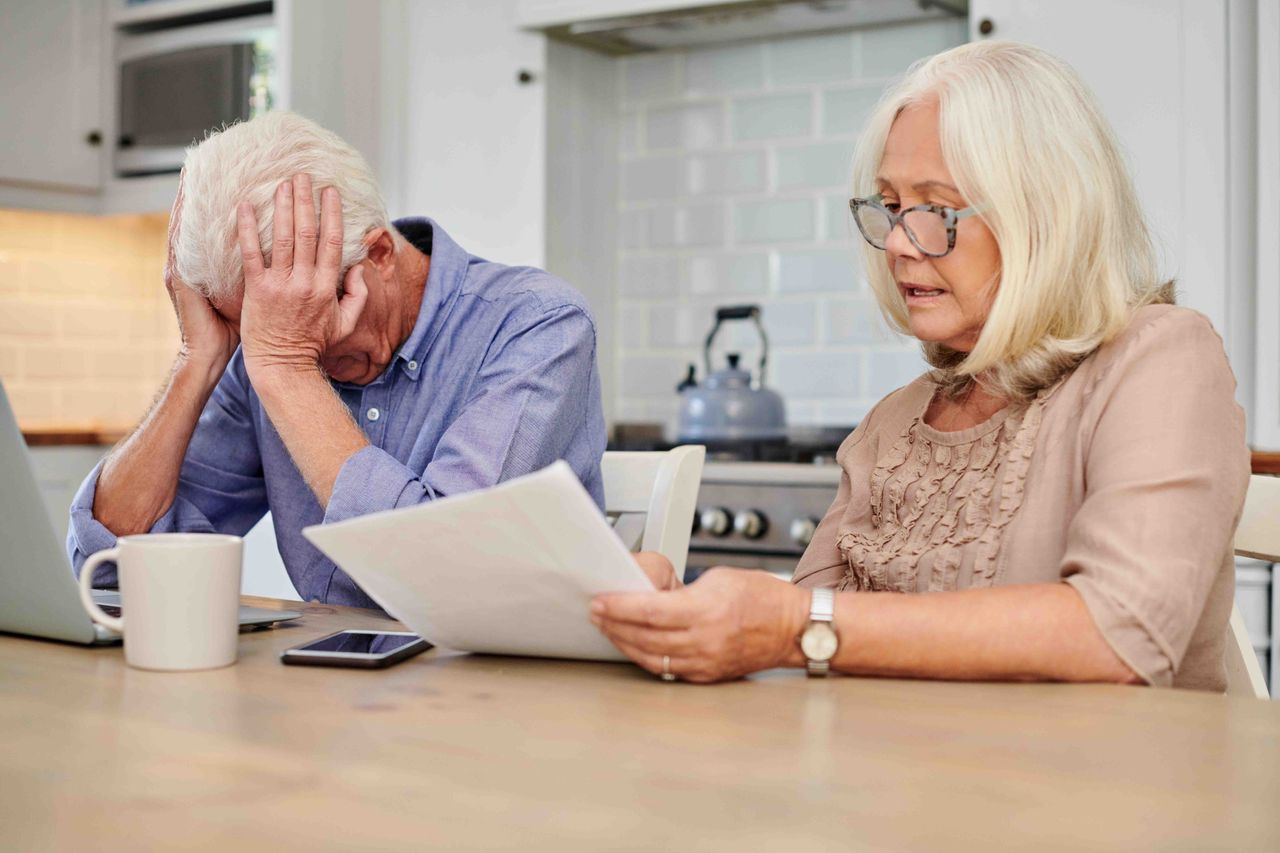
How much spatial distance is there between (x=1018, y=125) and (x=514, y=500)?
0.67m

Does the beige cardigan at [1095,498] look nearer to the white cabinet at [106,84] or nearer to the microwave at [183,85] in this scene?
the white cabinet at [106,84]

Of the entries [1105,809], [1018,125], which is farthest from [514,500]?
[1018,125]

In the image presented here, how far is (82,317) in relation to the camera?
13.2 ft

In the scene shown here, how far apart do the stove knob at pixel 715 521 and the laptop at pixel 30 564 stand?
179 centimetres

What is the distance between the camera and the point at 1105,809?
72cm

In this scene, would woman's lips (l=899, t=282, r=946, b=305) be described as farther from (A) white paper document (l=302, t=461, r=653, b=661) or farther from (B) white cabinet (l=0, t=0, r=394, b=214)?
(B) white cabinet (l=0, t=0, r=394, b=214)

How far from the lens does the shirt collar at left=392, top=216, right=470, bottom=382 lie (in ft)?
5.68

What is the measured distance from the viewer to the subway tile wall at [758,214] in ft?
11.2

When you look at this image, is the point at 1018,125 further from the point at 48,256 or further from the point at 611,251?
the point at 48,256

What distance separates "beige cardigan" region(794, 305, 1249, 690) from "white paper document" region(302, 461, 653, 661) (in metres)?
0.38

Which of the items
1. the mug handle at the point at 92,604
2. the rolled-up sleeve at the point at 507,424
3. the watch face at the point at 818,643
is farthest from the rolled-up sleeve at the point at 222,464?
the watch face at the point at 818,643

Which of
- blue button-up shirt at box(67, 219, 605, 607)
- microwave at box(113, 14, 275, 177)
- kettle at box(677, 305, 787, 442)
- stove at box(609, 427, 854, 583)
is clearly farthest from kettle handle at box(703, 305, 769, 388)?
blue button-up shirt at box(67, 219, 605, 607)

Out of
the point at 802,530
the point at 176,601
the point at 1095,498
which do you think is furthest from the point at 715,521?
the point at 176,601

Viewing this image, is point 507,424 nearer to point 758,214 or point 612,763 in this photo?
point 612,763
